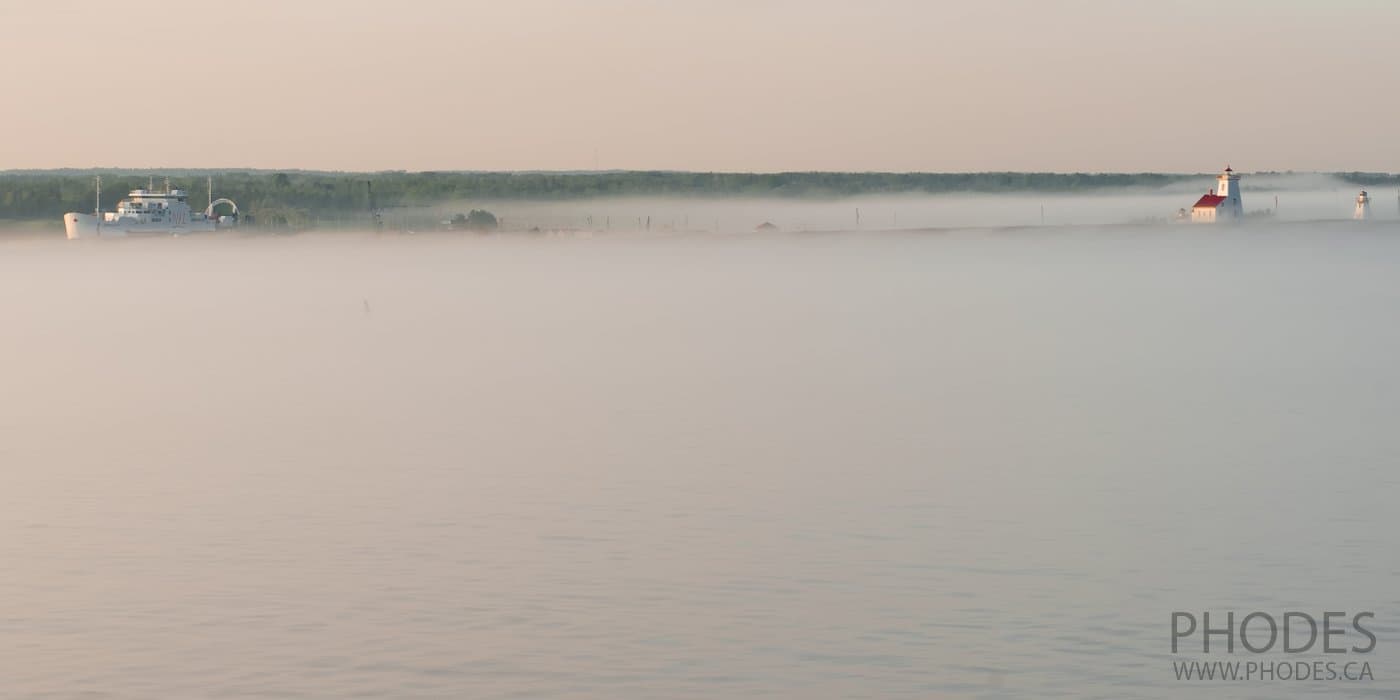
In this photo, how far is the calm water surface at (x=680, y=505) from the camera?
16875 millimetres

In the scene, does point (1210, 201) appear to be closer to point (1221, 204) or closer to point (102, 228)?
point (1221, 204)

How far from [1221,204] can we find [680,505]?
140434 millimetres

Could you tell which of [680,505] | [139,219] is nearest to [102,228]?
[139,219]

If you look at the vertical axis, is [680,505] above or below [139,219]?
below

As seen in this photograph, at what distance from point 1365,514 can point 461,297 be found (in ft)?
207

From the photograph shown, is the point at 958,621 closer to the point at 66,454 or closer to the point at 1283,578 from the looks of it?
the point at 1283,578

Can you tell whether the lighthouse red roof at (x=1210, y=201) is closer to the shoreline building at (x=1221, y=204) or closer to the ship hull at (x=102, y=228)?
the shoreline building at (x=1221, y=204)

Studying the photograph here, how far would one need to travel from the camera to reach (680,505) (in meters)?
25.5

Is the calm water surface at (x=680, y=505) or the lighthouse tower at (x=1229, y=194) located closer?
the calm water surface at (x=680, y=505)

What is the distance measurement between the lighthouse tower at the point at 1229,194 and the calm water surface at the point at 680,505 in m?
94.8

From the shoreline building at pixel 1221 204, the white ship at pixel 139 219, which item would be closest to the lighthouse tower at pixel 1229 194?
the shoreline building at pixel 1221 204

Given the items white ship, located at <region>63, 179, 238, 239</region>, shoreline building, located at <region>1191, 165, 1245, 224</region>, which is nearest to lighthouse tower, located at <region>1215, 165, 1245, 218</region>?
shoreline building, located at <region>1191, 165, 1245, 224</region>

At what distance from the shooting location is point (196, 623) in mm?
18250

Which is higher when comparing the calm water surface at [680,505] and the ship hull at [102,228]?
the ship hull at [102,228]
